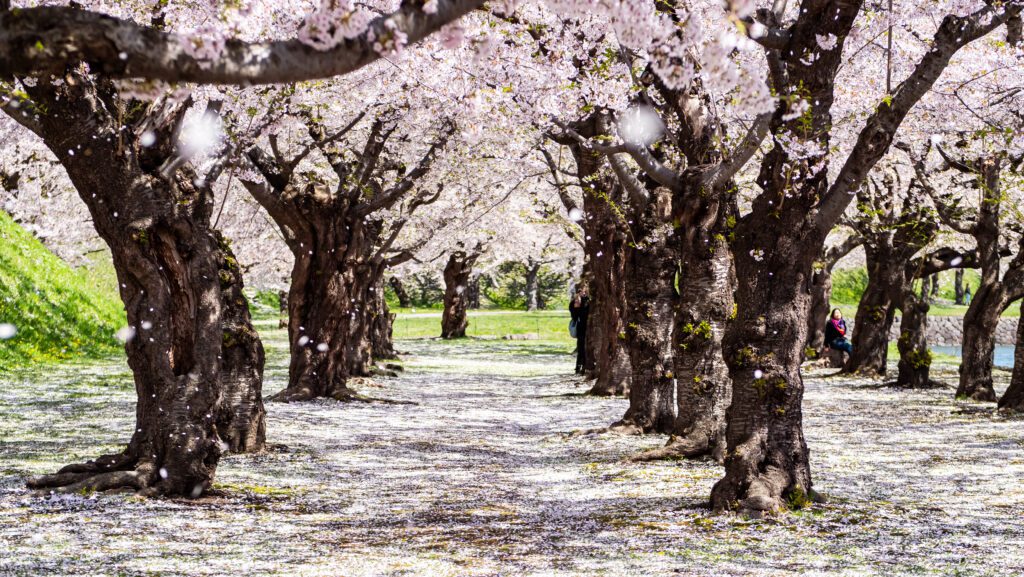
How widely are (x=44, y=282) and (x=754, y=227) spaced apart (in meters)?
23.4

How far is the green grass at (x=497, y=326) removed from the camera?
191ft

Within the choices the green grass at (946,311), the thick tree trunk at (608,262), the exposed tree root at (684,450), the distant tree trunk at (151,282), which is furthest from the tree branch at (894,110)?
the green grass at (946,311)

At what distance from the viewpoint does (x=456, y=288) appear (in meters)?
51.0

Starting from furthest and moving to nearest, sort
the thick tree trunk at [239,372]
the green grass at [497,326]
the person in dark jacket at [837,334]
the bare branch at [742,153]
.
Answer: the green grass at [497,326], the person in dark jacket at [837,334], the thick tree trunk at [239,372], the bare branch at [742,153]

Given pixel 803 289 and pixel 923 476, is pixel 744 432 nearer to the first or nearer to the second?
pixel 803 289

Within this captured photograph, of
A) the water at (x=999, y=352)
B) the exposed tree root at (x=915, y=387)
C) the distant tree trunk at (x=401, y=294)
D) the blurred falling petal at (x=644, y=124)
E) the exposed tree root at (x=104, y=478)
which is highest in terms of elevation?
the blurred falling petal at (x=644, y=124)

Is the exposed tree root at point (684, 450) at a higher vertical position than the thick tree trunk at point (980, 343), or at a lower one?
lower

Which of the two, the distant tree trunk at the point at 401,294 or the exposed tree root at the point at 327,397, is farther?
the distant tree trunk at the point at 401,294

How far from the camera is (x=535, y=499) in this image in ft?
35.9

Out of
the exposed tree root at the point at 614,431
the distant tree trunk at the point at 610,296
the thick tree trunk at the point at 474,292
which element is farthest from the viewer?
the thick tree trunk at the point at 474,292

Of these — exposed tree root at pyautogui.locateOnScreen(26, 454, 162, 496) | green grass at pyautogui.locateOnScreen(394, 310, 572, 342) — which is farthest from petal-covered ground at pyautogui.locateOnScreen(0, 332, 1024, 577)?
green grass at pyautogui.locateOnScreen(394, 310, 572, 342)

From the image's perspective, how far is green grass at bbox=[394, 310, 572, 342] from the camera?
191ft

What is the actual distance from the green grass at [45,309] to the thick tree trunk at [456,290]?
57.8 feet

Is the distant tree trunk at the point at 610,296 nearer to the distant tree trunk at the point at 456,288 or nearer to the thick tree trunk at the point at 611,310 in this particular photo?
the thick tree trunk at the point at 611,310
